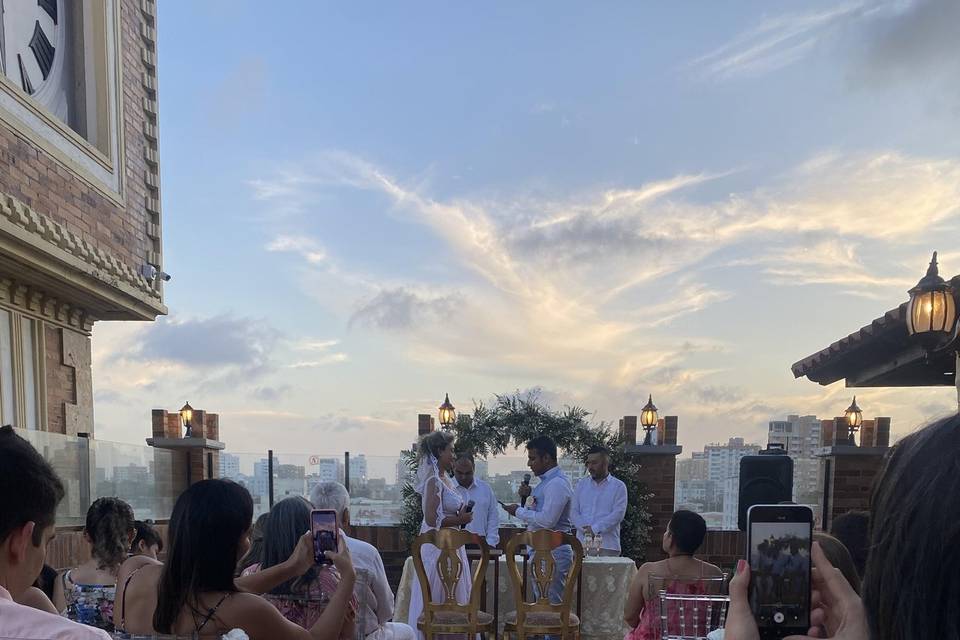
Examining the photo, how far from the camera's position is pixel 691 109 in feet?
20.7

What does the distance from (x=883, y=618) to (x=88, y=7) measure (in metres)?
7.94

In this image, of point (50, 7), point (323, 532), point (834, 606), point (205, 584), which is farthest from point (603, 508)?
point (50, 7)

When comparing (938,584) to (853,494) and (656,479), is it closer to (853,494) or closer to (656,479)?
(656,479)

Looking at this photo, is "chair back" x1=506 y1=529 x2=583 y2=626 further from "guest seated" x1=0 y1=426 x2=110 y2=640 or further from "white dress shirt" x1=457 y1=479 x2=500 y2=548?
"guest seated" x1=0 y1=426 x2=110 y2=640

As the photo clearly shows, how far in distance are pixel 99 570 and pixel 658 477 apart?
585cm

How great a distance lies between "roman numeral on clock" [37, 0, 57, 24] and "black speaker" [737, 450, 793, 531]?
7.31m

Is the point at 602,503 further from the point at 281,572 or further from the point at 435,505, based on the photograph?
the point at 281,572

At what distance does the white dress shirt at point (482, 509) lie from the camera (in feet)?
17.8

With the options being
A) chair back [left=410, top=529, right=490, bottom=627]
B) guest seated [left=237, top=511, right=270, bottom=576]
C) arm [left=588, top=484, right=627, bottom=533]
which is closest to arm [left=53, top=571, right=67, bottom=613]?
guest seated [left=237, top=511, right=270, bottom=576]

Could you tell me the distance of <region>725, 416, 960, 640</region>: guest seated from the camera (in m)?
0.59

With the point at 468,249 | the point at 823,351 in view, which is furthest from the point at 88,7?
the point at 823,351

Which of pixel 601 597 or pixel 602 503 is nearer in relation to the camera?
pixel 601 597

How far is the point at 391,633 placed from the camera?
8.72 feet

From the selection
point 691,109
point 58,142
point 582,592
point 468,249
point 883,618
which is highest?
point 691,109
